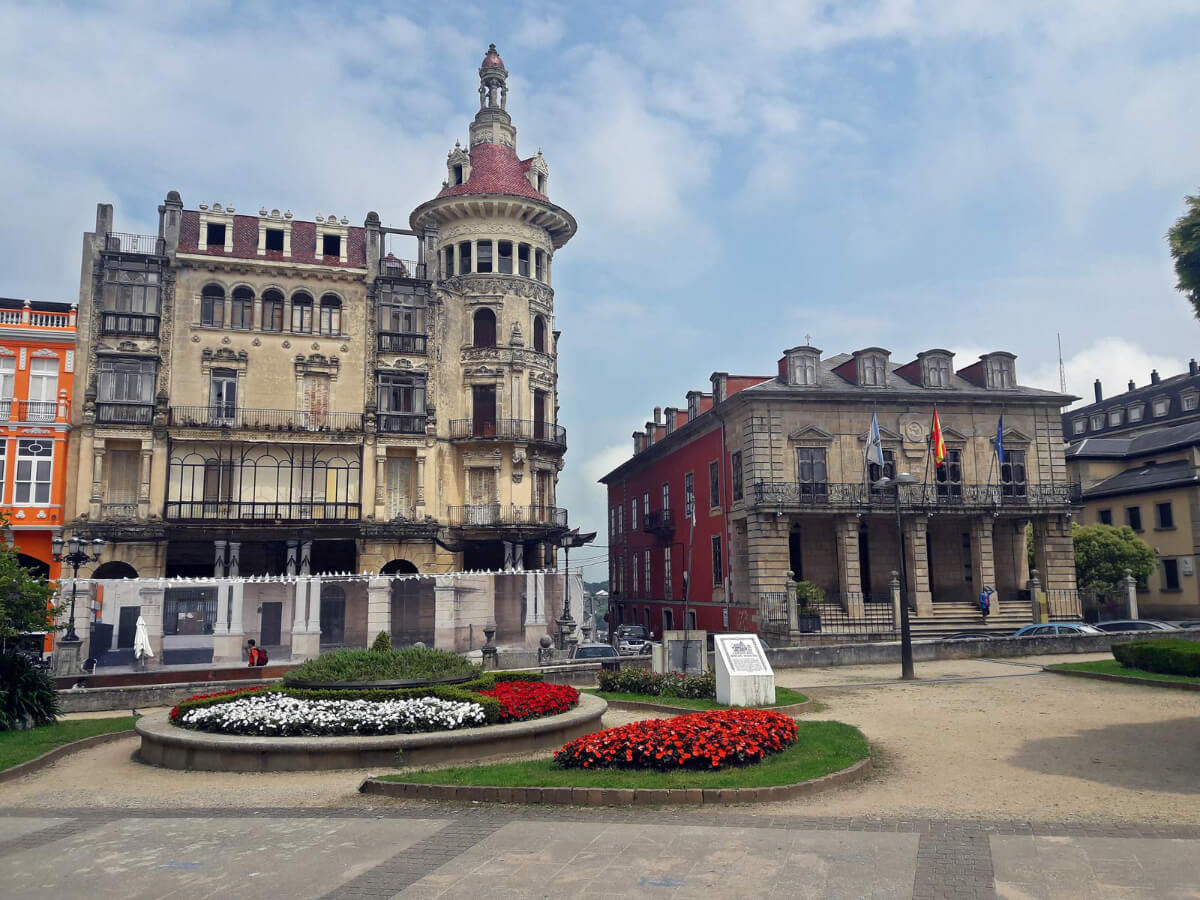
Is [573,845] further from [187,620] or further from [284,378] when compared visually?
[284,378]

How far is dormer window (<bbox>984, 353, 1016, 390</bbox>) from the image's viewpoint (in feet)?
151

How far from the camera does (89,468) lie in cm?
3862

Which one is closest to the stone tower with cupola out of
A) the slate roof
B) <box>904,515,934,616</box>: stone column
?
<box>904,515,934,616</box>: stone column

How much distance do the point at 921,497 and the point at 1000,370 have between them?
28.5 feet

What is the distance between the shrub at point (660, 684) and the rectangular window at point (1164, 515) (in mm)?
42593

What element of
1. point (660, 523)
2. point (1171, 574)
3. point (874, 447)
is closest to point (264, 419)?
point (660, 523)

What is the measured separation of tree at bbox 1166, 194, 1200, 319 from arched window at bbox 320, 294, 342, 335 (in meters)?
35.4

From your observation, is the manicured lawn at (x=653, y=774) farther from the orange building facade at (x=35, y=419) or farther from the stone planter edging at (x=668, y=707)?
the orange building facade at (x=35, y=419)

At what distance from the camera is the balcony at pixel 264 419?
4016cm

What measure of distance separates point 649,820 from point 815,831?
1.92 metres

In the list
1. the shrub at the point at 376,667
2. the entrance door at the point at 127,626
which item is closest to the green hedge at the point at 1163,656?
the shrub at the point at 376,667

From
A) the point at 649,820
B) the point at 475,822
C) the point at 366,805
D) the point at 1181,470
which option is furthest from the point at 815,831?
the point at 1181,470

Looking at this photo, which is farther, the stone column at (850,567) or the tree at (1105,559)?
the tree at (1105,559)

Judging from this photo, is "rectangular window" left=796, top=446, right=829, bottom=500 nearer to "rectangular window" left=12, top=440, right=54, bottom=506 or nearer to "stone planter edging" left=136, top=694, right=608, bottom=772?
"stone planter edging" left=136, top=694, right=608, bottom=772
